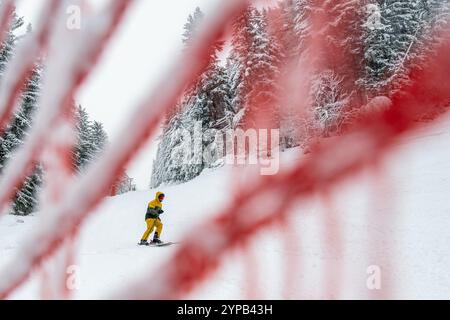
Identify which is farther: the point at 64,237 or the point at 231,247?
the point at 64,237

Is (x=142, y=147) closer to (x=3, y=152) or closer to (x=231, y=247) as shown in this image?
(x=231, y=247)

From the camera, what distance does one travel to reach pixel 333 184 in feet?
1.01

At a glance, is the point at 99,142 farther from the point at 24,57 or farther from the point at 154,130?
the point at 154,130

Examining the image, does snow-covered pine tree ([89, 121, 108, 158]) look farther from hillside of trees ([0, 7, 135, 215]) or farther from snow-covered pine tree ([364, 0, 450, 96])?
snow-covered pine tree ([364, 0, 450, 96])

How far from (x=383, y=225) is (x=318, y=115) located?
256 mm

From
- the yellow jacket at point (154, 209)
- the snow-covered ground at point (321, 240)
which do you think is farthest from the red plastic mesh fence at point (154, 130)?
the yellow jacket at point (154, 209)

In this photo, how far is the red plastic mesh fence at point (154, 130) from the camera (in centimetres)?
30

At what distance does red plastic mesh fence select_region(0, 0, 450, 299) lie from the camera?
11.7 inches

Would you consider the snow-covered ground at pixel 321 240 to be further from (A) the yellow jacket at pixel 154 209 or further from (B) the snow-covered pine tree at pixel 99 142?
(A) the yellow jacket at pixel 154 209

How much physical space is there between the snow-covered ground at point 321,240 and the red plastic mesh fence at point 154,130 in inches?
0.8

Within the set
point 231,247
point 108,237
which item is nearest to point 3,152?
point 108,237
